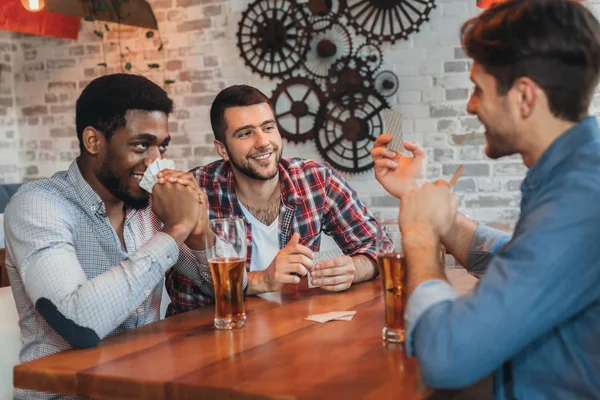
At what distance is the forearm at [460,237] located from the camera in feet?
5.63

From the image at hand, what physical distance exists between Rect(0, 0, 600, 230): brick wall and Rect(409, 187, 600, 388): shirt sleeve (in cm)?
281

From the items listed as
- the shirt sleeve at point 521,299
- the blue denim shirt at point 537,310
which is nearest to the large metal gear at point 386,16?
the blue denim shirt at point 537,310

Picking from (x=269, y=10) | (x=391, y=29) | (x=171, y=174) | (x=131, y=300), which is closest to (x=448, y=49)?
(x=391, y=29)

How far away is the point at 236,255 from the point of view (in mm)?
1541

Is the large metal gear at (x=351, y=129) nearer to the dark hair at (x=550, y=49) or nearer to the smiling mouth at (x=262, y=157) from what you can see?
the smiling mouth at (x=262, y=157)

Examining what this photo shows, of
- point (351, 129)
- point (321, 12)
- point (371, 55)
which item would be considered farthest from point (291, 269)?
point (321, 12)

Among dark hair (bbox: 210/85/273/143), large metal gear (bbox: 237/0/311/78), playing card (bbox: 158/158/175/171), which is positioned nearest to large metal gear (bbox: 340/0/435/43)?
large metal gear (bbox: 237/0/311/78)

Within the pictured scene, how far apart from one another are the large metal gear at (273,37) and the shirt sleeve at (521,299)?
3956mm

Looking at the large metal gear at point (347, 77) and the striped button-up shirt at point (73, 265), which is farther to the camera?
the large metal gear at point (347, 77)

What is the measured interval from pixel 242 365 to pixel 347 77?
3.72 m

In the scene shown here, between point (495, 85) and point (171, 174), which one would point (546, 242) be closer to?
point (495, 85)

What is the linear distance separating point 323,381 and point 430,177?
3.57 metres

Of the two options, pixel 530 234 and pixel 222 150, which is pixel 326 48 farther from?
pixel 530 234

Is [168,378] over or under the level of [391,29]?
under
